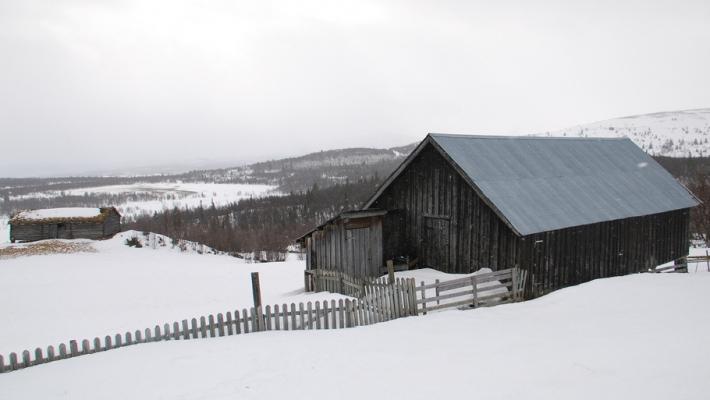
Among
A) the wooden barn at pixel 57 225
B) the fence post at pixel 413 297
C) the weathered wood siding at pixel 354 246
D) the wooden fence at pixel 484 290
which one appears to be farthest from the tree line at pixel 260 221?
the fence post at pixel 413 297

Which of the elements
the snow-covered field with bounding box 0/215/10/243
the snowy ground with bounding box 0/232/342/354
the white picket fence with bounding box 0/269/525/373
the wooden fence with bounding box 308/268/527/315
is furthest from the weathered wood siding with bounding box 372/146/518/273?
the snow-covered field with bounding box 0/215/10/243

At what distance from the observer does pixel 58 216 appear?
46656 mm

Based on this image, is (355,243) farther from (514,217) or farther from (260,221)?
(260,221)

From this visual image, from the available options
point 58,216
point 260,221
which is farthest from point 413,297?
point 260,221

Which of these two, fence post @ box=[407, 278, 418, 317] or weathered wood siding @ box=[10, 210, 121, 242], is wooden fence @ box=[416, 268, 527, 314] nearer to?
fence post @ box=[407, 278, 418, 317]

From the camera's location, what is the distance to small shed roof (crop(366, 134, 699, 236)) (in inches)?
602

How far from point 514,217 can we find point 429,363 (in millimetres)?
7676

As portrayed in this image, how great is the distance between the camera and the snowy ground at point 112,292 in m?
18.4

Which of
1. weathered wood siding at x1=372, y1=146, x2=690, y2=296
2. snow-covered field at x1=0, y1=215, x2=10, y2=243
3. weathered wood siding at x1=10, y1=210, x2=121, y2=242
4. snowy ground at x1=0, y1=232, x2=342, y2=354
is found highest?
weathered wood siding at x1=372, y1=146, x2=690, y2=296

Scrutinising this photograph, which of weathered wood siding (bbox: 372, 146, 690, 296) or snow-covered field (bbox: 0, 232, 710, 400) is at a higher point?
weathered wood siding (bbox: 372, 146, 690, 296)

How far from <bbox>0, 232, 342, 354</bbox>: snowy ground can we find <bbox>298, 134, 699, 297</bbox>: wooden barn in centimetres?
352

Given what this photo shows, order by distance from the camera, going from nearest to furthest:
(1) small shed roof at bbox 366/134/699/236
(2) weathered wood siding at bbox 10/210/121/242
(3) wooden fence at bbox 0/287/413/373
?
(3) wooden fence at bbox 0/287/413/373, (1) small shed roof at bbox 366/134/699/236, (2) weathered wood siding at bbox 10/210/121/242

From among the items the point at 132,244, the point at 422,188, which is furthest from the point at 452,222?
the point at 132,244

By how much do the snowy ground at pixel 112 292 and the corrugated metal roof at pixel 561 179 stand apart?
23.6 feet
